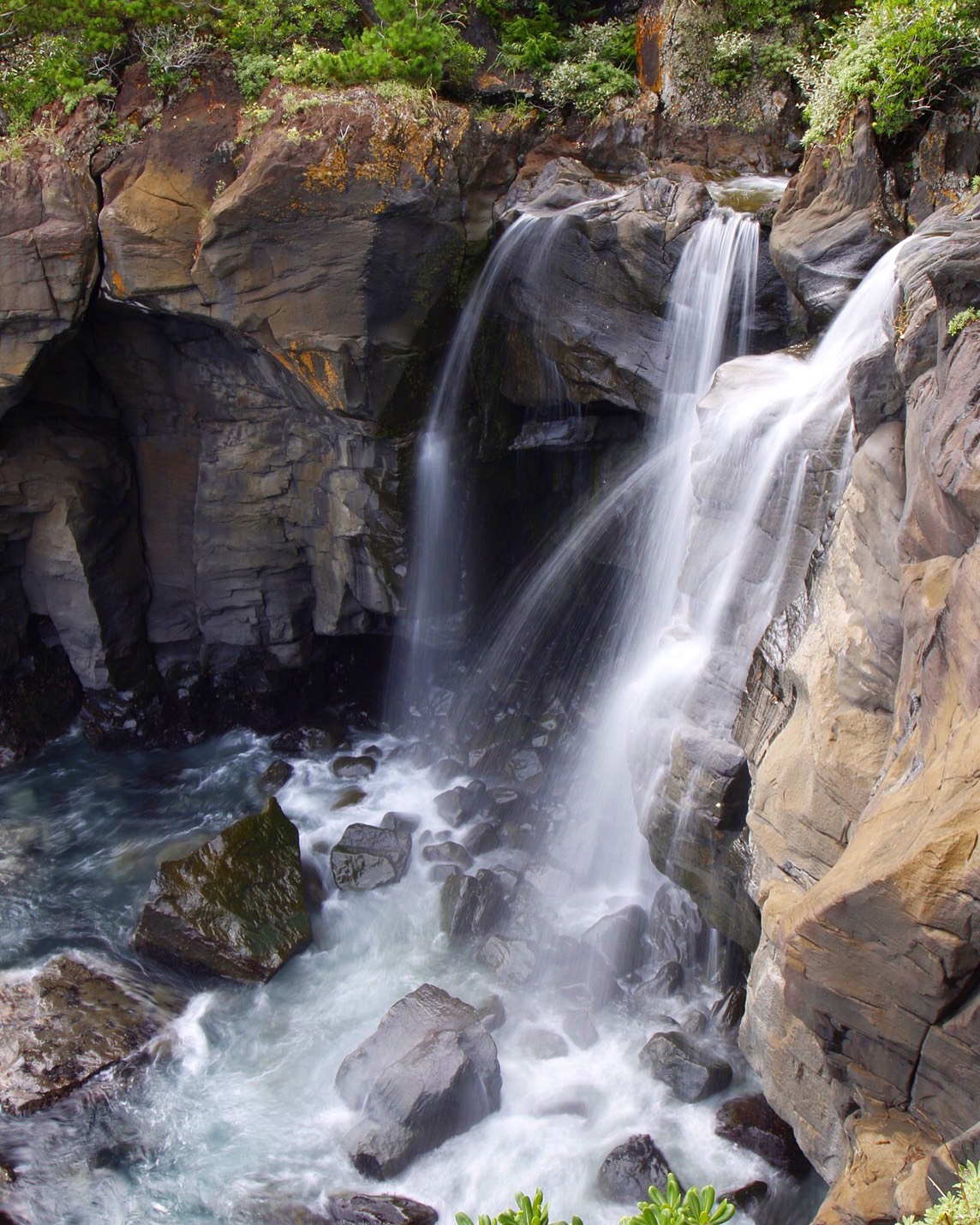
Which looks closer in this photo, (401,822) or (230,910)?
(230,910)

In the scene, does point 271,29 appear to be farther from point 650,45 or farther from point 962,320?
point 962,320

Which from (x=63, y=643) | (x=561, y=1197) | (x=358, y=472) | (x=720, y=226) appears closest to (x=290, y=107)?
(x=358, y=472)

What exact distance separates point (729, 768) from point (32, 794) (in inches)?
415

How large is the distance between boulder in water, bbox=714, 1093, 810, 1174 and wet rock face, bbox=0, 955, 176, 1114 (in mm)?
5731

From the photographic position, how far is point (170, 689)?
49.3 feet

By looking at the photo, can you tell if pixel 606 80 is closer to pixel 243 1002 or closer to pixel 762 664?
pixel 762 664

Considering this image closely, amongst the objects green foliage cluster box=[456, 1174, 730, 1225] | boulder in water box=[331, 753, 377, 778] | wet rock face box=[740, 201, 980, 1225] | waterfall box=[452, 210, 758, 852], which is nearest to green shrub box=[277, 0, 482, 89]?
waterfall box=[452, 210, 758, 852]

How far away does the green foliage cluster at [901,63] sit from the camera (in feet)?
29.3

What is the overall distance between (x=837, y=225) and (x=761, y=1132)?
8.80 m

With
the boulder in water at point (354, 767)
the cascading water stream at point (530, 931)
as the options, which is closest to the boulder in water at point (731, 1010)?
the cascading water stream at point (530, 931)

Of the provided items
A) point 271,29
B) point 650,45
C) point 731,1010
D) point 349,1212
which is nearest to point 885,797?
point 731,1010

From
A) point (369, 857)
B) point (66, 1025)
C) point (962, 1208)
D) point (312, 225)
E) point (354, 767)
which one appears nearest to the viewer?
point (962, 1208)

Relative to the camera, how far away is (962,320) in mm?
5215

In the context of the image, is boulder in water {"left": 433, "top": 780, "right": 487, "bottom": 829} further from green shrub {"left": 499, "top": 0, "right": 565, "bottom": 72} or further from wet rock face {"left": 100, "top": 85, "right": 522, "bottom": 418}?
green shrub {"left": 499, "top": 0, "right": 565, "bottom": 72}
